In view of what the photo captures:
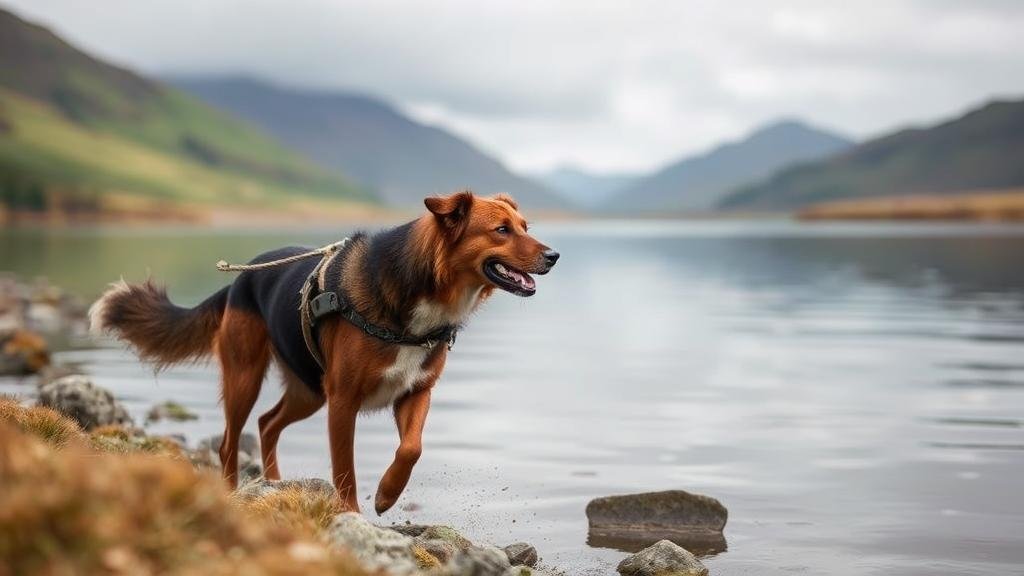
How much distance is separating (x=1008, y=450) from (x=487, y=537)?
7492mm

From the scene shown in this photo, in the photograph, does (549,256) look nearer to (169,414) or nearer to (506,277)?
(506,277)

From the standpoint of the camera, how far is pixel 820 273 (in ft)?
184

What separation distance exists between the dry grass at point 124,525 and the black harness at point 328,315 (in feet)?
12.7

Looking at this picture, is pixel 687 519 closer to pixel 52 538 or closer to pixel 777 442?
pixel 777 442

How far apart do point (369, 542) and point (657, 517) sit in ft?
14.8

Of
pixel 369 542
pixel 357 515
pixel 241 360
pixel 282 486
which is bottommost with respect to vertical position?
pixel 282 486

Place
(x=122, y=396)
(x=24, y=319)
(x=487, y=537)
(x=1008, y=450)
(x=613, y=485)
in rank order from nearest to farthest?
(x=487, y=537)
(x=613, y=485)
(x=1008, y=450)
(x=122, y=396)
(x=24, y=319)

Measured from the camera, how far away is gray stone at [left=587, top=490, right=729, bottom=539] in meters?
11.1

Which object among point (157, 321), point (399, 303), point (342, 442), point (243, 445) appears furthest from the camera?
point (243, 445)

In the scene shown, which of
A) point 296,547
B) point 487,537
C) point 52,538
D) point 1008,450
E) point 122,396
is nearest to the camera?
point 52,538

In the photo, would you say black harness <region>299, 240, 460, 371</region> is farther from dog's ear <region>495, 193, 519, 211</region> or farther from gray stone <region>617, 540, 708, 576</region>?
gray stone <region>617, 540, 708, 576</region>

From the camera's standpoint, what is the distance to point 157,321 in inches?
471

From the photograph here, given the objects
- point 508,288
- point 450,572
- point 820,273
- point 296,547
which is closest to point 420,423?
point 508,288

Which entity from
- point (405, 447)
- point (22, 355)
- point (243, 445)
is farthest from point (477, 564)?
point (22, 355)
